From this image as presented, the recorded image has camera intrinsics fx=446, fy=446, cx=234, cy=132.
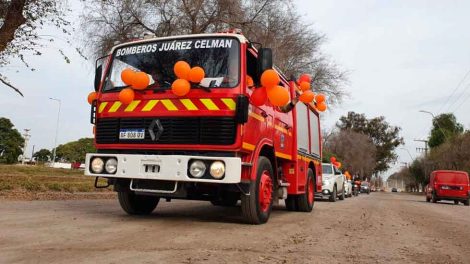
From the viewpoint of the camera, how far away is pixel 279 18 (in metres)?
23.3

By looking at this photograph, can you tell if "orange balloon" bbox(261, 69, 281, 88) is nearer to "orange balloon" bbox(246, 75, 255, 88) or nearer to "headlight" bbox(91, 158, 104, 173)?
"orange balloon" bbox(246, 75, 255, 88)

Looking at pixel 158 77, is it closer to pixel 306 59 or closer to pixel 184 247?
pixel 184 247

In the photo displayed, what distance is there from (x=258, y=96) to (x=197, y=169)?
1.46 metres

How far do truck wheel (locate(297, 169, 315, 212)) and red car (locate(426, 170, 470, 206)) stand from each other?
52.2 ft

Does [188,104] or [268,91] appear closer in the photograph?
[188,104]

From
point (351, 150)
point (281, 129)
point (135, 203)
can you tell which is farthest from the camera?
point (351, 150)

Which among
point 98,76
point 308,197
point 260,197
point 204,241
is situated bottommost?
point 204,241

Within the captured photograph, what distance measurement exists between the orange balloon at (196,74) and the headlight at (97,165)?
1.89 metres

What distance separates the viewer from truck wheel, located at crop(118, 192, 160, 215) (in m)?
7.63

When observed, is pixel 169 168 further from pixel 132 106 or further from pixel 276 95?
pixel 276 95

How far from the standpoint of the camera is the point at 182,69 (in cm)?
611

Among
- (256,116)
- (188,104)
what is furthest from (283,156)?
(188,104)

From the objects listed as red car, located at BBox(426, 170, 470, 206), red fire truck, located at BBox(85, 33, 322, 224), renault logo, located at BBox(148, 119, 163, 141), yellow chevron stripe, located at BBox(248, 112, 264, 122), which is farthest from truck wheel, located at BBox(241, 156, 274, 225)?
red car, located at BBox(426, 170, 470, 206)

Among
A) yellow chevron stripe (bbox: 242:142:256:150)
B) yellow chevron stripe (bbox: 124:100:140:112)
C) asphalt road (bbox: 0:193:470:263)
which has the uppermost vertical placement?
yellow chevron stripe (bbox: 124:100:140:112)
